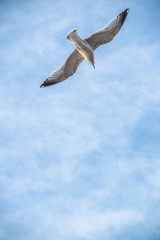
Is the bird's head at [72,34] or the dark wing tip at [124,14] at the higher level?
the dark wing tip at [124,14]

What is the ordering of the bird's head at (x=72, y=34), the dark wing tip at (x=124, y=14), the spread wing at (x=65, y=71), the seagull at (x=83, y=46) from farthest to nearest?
the spread wing at (x=65, y=71)
the dark wing tip at (x=124, y=14)
the seagull at (x=83, y=46)
the bird's head at (x=72, y=34)

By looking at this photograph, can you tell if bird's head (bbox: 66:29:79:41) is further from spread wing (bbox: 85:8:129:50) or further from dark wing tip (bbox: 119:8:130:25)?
dark wing tip (bbox: 119:8:130:25)

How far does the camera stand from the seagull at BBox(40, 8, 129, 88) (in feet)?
44.7

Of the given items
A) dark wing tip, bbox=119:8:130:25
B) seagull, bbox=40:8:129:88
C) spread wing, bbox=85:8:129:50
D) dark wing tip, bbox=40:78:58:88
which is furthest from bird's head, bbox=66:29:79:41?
dark wing tip, bbox=40:78:58:88

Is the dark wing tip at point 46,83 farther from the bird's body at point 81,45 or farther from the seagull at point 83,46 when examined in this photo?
the bird's body at point 81,45

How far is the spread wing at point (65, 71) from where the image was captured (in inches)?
580

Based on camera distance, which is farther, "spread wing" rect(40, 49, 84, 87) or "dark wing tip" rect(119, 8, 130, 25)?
"spread wing" rect(40, 49, 84, 87)

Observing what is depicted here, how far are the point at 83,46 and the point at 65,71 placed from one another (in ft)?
5.43

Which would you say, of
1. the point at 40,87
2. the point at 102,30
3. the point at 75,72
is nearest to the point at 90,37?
the point at 102,30

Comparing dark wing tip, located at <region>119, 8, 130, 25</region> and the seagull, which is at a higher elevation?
dark wing tip, located at <region>119, 8, 130, 25</region>

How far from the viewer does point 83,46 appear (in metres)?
13.6

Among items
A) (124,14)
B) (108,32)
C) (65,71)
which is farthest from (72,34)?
(124,14)

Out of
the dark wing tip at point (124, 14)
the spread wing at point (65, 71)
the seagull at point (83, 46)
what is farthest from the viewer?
the spread wing at point (65, 71)

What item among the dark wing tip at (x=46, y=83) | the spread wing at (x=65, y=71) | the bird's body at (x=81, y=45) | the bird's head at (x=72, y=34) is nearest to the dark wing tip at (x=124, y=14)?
the bird's body at (x=81, y=45)
